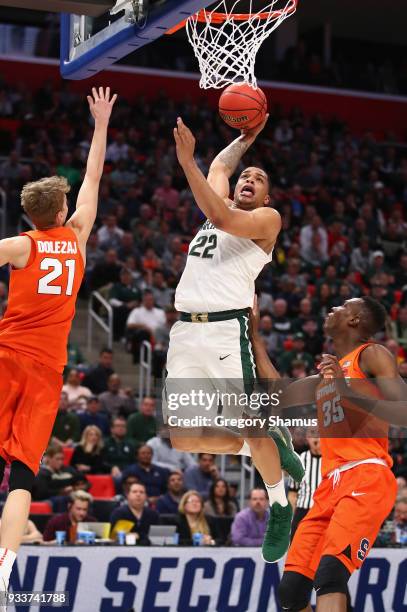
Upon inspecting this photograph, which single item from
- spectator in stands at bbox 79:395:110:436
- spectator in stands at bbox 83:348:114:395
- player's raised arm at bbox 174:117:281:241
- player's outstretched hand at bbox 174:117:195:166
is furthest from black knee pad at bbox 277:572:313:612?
→ spectator in stands at bbox 83:348:114:395

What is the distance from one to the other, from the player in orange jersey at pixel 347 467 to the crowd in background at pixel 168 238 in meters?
4.86

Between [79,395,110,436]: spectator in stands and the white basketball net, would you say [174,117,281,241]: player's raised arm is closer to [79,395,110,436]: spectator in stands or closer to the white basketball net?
the white basketball net

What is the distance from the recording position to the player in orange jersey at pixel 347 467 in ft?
21.2

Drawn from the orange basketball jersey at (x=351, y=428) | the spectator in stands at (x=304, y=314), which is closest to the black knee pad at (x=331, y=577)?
the orange basketball jersey at (x=351, y=428)

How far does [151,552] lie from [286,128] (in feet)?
47.6

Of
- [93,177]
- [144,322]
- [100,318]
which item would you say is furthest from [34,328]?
[100,318]

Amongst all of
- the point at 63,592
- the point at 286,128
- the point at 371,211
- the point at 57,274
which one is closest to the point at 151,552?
the point at 63,592

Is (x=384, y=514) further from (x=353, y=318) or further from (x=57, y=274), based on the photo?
(x=57, y=274)

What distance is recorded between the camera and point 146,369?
54.2ft

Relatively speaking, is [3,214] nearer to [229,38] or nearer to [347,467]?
[229,38]

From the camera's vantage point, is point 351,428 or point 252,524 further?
point 252,524

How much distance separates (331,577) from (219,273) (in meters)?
2.00

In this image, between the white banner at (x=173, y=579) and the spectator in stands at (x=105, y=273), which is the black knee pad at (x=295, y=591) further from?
the spectator in stands at (x=105, y=273)

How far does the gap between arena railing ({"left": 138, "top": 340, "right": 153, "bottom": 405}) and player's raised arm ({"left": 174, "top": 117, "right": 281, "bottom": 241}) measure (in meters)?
8.26
